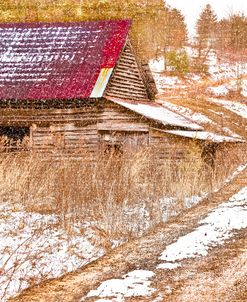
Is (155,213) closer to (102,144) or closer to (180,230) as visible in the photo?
(180,230)

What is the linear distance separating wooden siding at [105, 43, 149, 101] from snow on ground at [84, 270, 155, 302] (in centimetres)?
1336

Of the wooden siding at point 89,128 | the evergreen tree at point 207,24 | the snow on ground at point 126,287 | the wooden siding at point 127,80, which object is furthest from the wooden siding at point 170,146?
the evergreen tree at point 207,24

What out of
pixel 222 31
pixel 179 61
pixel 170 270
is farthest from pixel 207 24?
pixel 170 270

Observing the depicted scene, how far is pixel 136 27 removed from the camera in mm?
50156

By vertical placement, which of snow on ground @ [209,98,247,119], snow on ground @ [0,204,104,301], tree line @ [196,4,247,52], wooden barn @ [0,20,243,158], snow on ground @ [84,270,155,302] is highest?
tree line @ [196,4,247,52]

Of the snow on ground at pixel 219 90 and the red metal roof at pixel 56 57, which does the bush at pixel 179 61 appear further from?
the red metal roof at pixel 56 57

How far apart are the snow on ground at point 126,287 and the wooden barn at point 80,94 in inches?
399

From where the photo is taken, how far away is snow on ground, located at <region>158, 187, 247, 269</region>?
7121mm

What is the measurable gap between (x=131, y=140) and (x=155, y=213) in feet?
26.1

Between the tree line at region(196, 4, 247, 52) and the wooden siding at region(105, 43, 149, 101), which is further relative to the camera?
the tree line at region(196, 4, 247, 52)

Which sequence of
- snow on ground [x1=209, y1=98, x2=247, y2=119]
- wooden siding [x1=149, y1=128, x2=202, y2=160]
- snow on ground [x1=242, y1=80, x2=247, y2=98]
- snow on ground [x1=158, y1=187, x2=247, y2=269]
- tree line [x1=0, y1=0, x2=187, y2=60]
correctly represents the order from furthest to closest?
tree line [x1=0, y1=0, x2=187, y2=60], snow on ground [x1=242, y1=80, x2=247, y2=98], snow on ground [x1=209, y1=98, x2=247, y2=119], wooden siding [x1=149, y1=128, x2=202, y2=160], snow on ground [x1=158, y1=187, x2=247, y2=269]

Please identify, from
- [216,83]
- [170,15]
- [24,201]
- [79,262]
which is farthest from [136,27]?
[79,262]

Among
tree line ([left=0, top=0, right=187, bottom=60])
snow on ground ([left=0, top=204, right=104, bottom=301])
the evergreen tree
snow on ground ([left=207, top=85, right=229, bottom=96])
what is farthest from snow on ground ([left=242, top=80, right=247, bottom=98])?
snow on ground ([left=0, top=204, right=104, bottom=301])

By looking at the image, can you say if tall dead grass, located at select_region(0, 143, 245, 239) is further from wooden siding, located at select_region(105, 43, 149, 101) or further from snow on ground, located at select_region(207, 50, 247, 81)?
snow on ground, located at select_region(207, 50, 247, 81)
